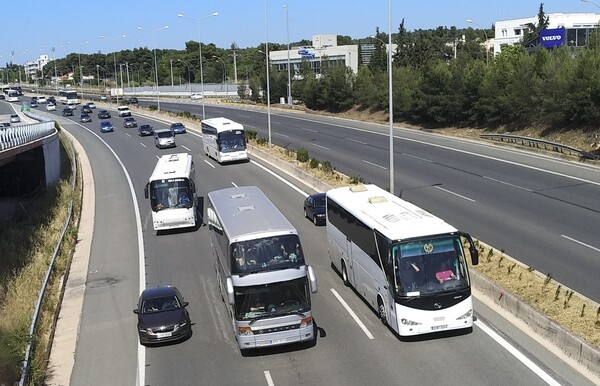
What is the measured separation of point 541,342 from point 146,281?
1258 centimetres

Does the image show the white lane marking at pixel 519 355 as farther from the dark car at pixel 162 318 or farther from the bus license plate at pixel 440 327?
the dark car at pixel 162 318

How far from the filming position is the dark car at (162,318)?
1538cm

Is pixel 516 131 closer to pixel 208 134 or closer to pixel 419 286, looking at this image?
pixel 208 134

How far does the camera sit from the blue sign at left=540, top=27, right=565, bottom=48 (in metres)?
93.4

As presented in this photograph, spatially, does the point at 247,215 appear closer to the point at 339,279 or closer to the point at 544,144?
the point at 339,279

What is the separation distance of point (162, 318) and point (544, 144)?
→ 3481cm

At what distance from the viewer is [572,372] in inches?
504

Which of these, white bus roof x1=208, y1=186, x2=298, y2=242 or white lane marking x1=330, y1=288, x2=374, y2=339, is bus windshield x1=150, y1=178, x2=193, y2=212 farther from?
white lane marking x1=330, y1=288, x2=374, y2=339

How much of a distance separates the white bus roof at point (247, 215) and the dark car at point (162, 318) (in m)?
2.38

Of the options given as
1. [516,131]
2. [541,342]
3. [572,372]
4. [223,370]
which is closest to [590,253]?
[541,342]

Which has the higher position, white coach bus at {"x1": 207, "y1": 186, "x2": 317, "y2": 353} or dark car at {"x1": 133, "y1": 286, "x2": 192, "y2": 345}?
white coach bus at {"x1": 207, "y1": 186, "x2": 317, "y2": 353}

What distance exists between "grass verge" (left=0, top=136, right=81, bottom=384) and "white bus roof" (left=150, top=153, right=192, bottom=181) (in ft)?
14.6

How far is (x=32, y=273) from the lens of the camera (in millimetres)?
23297

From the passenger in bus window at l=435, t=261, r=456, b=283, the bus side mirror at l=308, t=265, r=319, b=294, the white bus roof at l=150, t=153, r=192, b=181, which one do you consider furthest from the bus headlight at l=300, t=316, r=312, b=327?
the white bus roof at l=150, t=153, r=192, b=181
